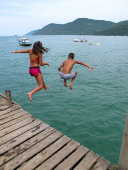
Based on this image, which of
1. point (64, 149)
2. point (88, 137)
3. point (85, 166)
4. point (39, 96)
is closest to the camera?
point (85, 166)

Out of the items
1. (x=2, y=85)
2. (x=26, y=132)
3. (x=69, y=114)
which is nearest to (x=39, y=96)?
(x=69, y=114)

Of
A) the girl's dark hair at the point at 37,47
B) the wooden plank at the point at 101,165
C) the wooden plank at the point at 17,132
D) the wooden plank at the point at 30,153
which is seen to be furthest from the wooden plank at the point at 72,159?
the girl's dark hair at the point at 37,47

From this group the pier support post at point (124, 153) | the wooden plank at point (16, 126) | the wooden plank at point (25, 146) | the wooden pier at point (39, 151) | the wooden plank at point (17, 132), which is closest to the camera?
the pier support post at point (124, 153)

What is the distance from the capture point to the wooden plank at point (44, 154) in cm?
698

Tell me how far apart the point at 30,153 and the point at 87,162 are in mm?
2338

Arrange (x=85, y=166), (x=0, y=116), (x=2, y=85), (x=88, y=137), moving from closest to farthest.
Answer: (x=85, y=166)
(x=0, y=116)
(x=88, y=137)
(x=2, y=85)

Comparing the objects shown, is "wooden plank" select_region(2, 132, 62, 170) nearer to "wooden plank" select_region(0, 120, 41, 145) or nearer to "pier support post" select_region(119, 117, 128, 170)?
"wooden plank" select_region(0, 120, 41, 145)

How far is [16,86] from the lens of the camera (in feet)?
79.8

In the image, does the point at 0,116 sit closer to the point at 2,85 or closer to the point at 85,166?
the point at 85,166

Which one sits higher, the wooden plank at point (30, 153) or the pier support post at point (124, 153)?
the pier support post at point (124, 153)

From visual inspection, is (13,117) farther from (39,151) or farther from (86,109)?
(86,109)

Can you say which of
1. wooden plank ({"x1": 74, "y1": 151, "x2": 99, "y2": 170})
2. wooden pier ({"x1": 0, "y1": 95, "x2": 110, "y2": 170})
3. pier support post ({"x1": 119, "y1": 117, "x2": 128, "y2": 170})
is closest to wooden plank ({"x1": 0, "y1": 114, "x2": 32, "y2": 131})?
wooden pier ({"x1": 0, "y1": 95, "x2": 110, "y2": 170})

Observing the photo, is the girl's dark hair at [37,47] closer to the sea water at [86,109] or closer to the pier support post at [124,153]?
the pier support post at [124,153]

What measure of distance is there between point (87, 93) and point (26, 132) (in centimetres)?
1238
